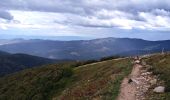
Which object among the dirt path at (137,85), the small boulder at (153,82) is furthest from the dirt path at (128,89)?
the small boulder at (153,82)

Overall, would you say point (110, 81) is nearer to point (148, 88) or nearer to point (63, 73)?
point (148, 88)

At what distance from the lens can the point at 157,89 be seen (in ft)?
117

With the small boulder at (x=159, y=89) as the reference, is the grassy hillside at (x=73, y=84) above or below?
below

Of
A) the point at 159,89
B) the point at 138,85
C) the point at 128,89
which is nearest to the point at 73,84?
the point at 138,85

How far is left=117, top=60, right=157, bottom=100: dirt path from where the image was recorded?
35.6 m

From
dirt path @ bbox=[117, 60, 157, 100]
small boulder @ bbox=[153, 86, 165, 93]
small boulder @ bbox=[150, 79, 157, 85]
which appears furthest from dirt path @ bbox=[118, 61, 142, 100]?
small boulder @ bbox=[153, 86, 165, 93]

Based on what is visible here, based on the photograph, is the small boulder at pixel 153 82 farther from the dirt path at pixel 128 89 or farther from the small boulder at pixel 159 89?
the small boulder at pixel 159 89

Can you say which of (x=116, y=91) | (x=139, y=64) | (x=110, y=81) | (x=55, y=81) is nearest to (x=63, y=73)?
(x=55, y=81)

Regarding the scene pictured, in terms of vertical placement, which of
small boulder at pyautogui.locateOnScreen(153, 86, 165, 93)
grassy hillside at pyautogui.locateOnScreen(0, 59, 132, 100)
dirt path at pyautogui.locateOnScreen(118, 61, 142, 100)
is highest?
small boulder at pyautogui.locateOnScreen(153, 86, 165, 93)

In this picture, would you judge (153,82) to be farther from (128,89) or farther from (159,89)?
(159,89)

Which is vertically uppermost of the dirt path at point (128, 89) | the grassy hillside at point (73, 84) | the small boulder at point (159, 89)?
the small boulder at point (159, 89)

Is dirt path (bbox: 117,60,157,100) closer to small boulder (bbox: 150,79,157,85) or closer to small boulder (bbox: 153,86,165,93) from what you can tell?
small boulder (bbox: 150,79,157,85)

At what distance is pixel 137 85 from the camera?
4038 cm

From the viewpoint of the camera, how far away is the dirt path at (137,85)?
35.6 metres
